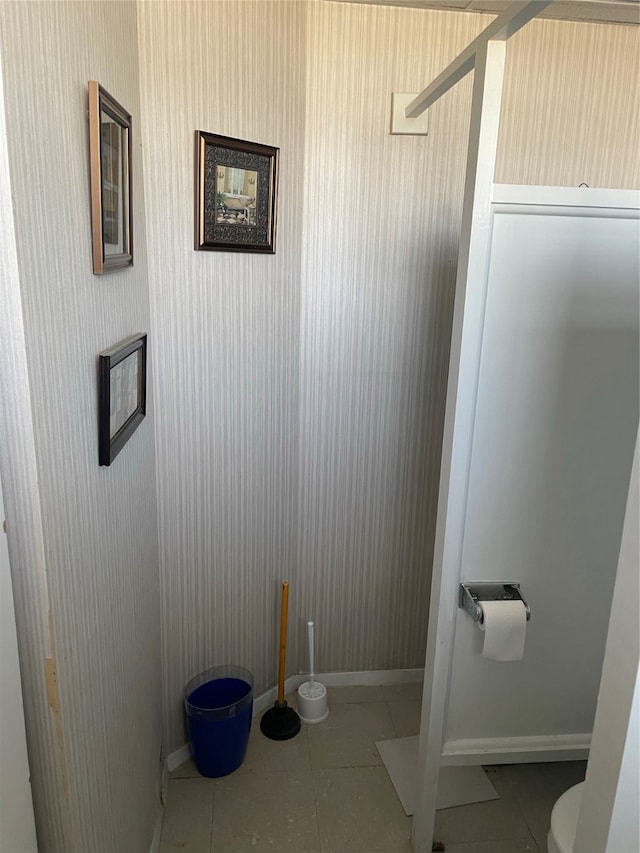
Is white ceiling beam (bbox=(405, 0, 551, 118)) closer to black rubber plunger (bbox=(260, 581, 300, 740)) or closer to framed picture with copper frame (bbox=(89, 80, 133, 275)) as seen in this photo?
framed picture with copper frame (bbox=(89, 80, 133, 275))

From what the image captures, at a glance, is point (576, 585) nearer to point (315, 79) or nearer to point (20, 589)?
point (20, 589)

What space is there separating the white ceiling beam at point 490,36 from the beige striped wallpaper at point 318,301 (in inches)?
13.2

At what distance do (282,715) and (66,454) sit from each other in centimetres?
148

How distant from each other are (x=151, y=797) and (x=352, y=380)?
1.32 m

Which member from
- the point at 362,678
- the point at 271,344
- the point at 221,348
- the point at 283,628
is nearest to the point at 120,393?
the point at 221,348

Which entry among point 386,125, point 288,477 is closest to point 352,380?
point 288,477

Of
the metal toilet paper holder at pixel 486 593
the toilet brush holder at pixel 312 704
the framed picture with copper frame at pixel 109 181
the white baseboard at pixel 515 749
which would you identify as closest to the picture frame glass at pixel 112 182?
the framed picture with copper frame at pixel 109 181

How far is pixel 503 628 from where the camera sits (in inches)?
55.7

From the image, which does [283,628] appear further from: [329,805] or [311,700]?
[329,805]

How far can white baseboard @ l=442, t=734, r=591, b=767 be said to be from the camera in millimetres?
1573

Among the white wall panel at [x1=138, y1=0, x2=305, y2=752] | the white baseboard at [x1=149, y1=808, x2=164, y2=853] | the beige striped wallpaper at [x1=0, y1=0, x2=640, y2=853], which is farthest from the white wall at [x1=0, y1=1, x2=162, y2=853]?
the white baseboard at [x1=149, y1=808, x2=164, y2=853]

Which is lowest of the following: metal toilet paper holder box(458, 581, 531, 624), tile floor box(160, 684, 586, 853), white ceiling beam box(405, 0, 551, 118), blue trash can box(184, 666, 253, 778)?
tile floor box(160, 684, 586, 853)

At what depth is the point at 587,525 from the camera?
1.47 m

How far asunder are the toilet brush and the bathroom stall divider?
54 cm
